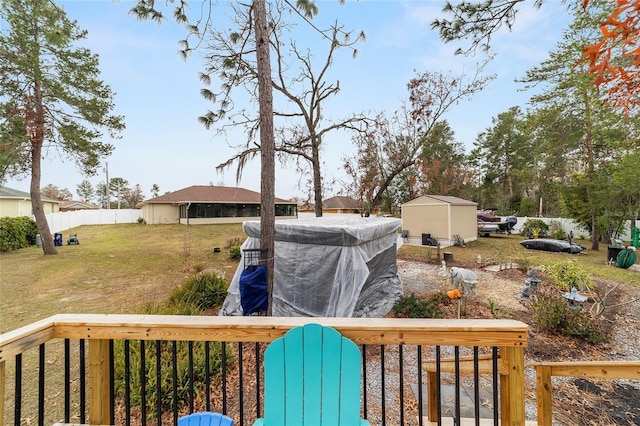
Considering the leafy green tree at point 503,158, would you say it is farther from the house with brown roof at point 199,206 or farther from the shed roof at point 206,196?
the house with brown roof at point 199,206

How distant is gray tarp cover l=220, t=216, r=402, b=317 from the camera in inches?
166

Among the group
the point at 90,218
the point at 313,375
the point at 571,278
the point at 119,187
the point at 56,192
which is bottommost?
the point at 571,278

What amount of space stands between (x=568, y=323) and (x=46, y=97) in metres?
15.6

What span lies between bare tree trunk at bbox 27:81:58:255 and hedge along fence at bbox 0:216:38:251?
2.47 metres

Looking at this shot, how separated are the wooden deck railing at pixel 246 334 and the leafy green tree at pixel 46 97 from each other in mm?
10423

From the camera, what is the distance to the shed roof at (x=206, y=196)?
862 inches

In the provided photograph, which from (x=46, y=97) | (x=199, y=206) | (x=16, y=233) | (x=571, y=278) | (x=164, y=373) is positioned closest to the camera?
(x=164, y=373)

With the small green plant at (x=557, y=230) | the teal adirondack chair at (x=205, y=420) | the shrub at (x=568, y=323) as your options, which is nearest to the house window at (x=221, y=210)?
the small green plant at (x=557, y=230)

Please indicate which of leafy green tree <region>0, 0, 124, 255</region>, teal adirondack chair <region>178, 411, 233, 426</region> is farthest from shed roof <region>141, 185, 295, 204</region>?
teal adirondack chair <region>178, 411, 233, 426</region>

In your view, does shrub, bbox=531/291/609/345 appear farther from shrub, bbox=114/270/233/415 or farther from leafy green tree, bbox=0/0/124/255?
leafy green tree, bbox=0/0/124/255

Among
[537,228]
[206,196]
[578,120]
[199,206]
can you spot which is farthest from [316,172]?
[206,196]

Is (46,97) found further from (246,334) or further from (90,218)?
(90,218)

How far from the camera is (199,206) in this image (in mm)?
21891

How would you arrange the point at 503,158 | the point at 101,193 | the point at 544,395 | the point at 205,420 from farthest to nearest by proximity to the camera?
the point at 101,193 → the point at 503,158 → the point at 544,395 → the point at 205,420
